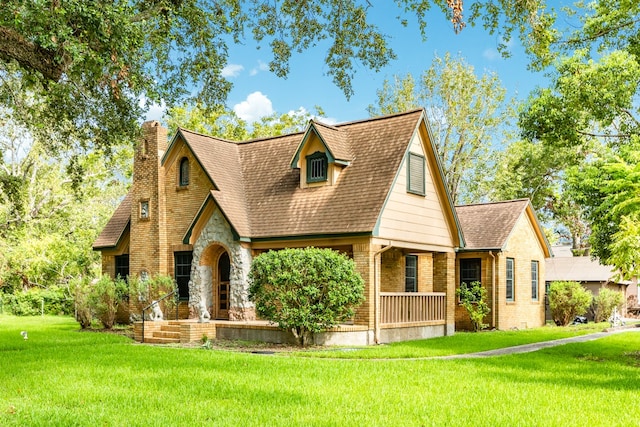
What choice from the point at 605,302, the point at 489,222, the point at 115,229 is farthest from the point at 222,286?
the point at 605,302

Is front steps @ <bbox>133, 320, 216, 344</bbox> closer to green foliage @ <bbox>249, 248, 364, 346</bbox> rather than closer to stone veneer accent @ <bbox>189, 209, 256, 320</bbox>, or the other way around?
stone veneer accent @ <bbox>189, 209, 256, 320</bbox>

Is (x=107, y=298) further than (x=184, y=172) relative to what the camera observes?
No

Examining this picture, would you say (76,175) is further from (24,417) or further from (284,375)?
(24,417)

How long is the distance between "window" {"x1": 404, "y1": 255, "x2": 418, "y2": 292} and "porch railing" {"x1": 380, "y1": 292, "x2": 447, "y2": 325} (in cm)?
144

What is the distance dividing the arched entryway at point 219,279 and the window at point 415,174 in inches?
270

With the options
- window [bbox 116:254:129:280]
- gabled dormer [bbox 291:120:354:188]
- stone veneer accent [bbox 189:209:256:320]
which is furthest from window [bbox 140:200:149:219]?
gabled dormer [bbox 291:120:354:188]

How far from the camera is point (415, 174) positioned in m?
23.0

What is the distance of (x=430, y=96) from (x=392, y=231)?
A: 22635 mm

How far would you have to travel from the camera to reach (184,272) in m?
25.7

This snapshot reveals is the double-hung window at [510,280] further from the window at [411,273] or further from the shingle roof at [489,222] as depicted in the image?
the window at [411,273]

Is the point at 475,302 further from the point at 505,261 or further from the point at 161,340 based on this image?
the point at 161,340

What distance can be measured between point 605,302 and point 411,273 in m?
14.1

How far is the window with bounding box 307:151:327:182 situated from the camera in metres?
23.1

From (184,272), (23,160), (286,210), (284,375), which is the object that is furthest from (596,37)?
(23,160)
